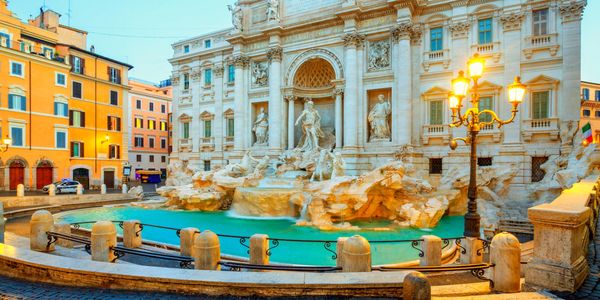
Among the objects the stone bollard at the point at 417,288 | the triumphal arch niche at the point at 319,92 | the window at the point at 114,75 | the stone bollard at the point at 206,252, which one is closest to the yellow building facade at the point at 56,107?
the window at the point at 114,75

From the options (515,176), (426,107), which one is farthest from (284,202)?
(515,176)

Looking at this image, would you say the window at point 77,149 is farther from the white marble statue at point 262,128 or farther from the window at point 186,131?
the white marble statue at point 262,128

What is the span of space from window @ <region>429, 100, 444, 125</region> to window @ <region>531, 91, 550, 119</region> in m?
4.68

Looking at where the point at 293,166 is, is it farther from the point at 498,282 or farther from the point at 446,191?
the point at 498,282

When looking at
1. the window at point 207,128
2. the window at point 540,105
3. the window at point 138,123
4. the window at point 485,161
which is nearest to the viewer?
the window at point 540,105

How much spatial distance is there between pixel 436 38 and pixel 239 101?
15400mm

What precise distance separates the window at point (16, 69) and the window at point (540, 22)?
3691 cm

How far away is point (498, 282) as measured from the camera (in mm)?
4793

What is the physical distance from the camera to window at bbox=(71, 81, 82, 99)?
29559 millimetres

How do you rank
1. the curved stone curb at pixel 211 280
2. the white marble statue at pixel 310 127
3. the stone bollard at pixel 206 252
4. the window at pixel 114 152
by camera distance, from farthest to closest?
the window at pixel 114 152 < the white marble statue at pixel 310 127 < the stone bollard at pixel 206 252 < the curved stone curb at pixel 211 280

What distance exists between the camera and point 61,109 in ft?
92.8

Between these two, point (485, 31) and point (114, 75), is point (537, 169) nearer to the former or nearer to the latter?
point (485, 31)

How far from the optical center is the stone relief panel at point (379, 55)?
822 inches

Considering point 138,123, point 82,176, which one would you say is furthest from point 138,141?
point 82,176
